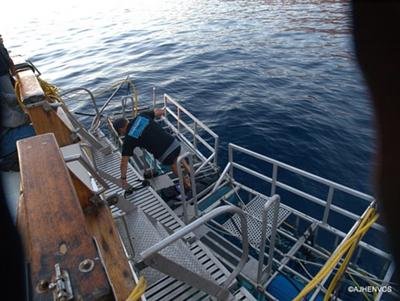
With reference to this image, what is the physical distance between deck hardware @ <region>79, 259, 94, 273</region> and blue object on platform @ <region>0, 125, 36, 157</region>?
414cm

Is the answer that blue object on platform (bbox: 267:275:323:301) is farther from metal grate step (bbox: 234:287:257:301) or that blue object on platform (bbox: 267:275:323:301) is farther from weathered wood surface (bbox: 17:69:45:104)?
weathered wood surface (bbox: 17:69:45:104)

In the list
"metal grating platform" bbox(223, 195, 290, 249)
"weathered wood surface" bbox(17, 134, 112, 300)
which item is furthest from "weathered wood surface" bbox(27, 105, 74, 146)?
"metal grating platform" bbox(223, 195, 290, 249)

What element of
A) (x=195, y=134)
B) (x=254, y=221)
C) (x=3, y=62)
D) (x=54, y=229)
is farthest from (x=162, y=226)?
(x=3, y=62)

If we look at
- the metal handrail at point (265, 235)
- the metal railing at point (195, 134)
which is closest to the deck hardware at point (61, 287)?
the metal handrail at point (265, 235)

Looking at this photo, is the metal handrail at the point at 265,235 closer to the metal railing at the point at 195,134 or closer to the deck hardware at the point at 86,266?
the metal railing at the point at 195,134

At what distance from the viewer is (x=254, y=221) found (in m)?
6.09

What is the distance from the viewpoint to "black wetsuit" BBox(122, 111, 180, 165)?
6.43 m

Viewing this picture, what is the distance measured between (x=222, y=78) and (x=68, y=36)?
20.4 m

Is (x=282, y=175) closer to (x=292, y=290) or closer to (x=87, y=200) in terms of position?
(x=292, y=290)

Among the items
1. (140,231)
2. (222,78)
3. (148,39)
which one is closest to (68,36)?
(148,39)

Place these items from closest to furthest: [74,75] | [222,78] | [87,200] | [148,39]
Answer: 1. [87,200]
2. [222,78]
3. [74,75]
4. [148,39]

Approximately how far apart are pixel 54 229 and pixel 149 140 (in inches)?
198

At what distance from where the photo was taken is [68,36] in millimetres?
28234

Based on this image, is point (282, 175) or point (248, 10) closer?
point (282, 175)
